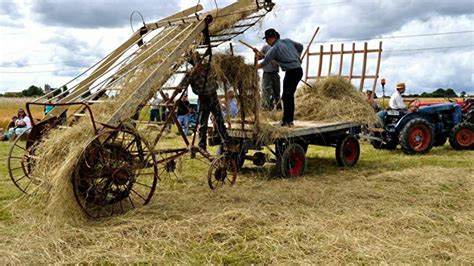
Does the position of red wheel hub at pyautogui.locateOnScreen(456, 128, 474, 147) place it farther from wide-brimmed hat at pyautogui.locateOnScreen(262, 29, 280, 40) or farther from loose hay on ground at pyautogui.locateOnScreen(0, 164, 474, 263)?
wide-brimmed hat at pyautogui.locateOnScreen(262, 29, 280, 40)

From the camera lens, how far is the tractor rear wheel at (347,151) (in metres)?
8.84

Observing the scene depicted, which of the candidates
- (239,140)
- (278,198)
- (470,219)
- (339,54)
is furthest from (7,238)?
(339,54)

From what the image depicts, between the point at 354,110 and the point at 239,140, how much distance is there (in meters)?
2.59

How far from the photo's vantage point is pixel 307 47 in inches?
383

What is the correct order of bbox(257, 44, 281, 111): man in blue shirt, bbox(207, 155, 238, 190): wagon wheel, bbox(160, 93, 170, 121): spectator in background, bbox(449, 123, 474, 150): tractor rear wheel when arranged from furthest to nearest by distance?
bbox(449, 123, 474, 150): tractor rear wheel
bbox(257, 44, 281, 111): man in blue shirt
bbox(207, 155, 238, 190): wagon wheel
bbox(160, 93, 170, 121): spectator in background

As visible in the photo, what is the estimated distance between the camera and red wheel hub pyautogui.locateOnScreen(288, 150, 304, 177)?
7789 millimetres

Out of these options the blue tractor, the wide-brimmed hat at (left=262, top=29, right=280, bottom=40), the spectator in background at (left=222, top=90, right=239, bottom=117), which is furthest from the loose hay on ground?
the blue tractor

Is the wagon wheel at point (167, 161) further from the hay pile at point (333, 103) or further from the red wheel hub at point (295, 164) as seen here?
the hay pile at point (333, 103)

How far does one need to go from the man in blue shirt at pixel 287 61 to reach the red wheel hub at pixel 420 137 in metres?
3.72

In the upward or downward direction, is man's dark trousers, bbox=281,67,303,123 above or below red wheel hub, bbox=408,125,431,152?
above

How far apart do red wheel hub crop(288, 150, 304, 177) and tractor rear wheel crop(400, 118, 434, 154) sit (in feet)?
10.7

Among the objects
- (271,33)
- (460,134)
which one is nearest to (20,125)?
Answer: (271,33)

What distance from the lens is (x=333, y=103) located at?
29.7 ft

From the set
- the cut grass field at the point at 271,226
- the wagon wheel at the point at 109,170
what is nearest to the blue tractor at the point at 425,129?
the cut grass field at the point at 271,226
